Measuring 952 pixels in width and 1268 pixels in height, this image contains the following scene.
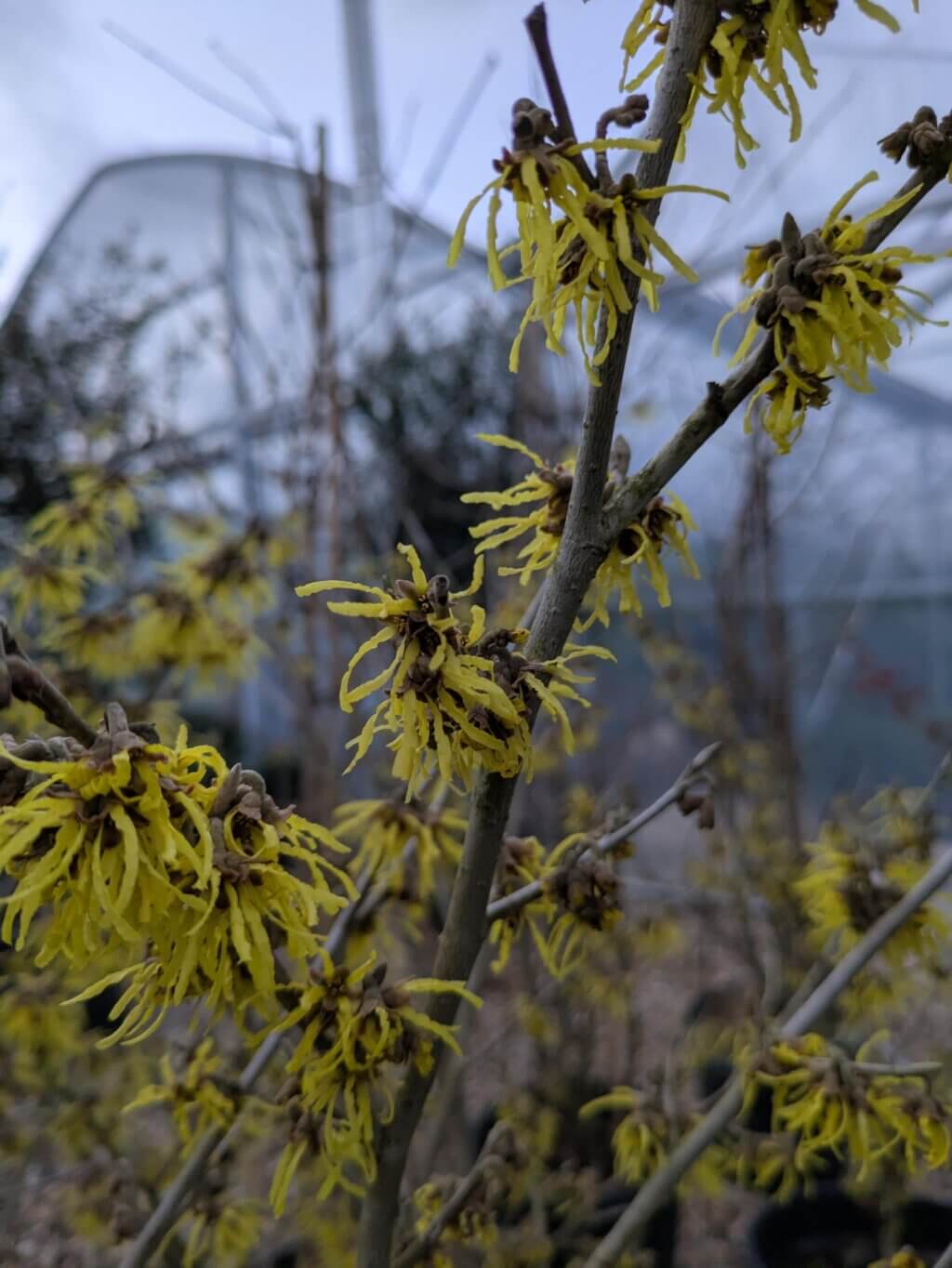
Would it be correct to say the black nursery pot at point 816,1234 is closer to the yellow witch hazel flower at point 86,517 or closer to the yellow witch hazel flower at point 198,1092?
the yellow witch hazel flower at point 198,1092

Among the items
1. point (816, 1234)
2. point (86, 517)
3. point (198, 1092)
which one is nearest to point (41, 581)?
point (86, 517)

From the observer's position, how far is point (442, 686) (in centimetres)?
45

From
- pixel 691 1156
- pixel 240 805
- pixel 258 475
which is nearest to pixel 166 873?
pixel 240 805

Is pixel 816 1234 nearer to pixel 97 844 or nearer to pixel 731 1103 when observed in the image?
pixel 731 1103

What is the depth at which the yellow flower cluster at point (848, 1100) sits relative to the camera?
69 cm

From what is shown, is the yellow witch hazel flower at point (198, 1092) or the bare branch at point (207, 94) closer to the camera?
the yellow witch hazel flower at point (198, 1092)

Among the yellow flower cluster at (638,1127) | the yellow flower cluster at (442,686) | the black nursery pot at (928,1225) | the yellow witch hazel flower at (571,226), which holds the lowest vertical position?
the black nursery pot at (928,1225)

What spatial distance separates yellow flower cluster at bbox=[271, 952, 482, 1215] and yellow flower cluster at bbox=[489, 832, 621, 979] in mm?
92

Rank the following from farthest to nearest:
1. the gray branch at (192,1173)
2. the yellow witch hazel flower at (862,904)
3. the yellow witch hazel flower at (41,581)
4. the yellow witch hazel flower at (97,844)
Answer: the yellow witch hazel flower at (41,581) → the yellow witch hazel flower at (862,904) → the gray branch at (192,1173) → the yellow witch hazel flower at (97,844)

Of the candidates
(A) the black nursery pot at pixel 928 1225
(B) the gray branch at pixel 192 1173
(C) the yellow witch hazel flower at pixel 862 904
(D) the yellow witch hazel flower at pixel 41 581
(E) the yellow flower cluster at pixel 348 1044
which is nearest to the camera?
(E) the yellow flower cluster at pixel 348 1044

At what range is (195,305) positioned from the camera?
465 cm

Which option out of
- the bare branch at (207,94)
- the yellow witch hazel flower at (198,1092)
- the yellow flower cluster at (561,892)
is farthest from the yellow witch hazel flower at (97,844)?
the bare branch at (207,94)

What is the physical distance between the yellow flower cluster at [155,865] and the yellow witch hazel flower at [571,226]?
27 centimetres

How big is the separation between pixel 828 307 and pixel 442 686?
292 millimetres
